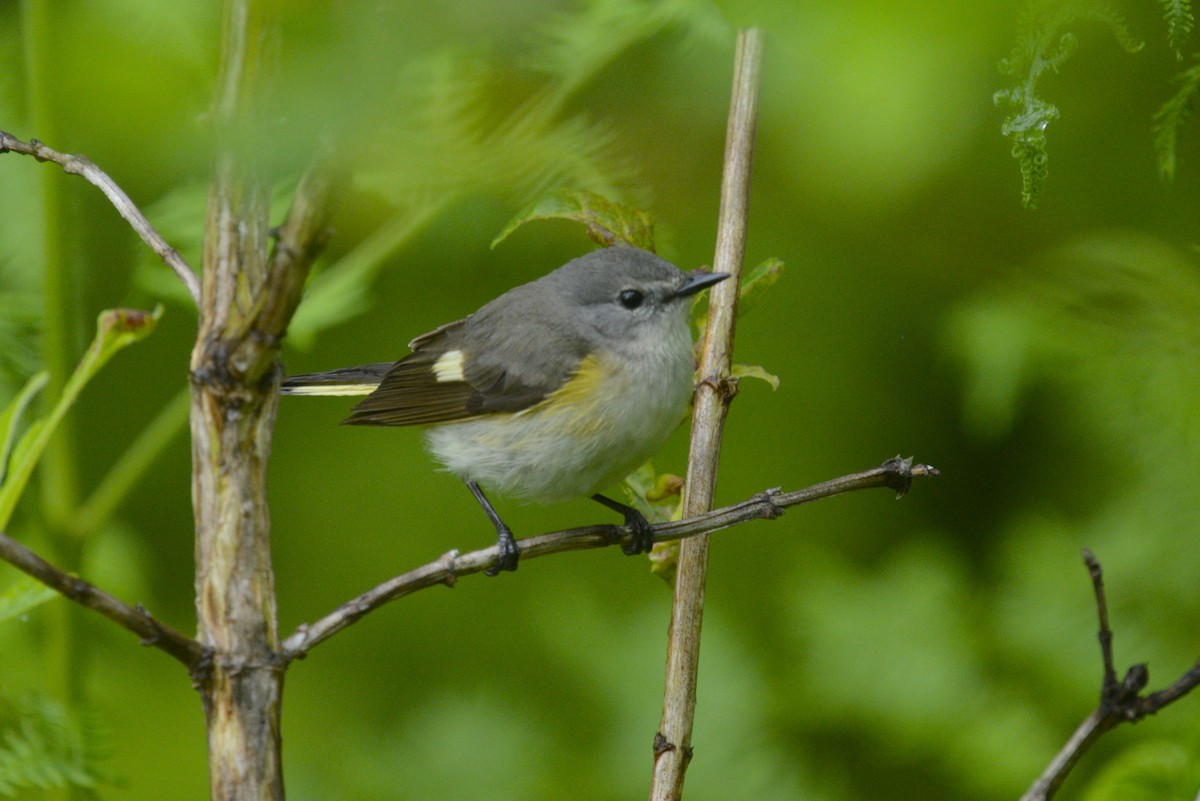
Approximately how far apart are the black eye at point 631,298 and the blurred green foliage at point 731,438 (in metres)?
0.18

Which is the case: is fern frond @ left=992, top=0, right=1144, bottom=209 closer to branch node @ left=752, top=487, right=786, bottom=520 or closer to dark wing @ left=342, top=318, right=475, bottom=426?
branch node @ left=752, top=487, right=786, bottom=520

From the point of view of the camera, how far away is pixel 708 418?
1425 mm

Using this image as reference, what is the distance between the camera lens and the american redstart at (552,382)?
1.91 m

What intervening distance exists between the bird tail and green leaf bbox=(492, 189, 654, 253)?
0.87 m

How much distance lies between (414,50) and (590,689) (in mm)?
1546

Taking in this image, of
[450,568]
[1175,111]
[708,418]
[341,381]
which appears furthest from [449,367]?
[1175,111]

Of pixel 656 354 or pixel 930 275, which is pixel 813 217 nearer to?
pixel 930 275

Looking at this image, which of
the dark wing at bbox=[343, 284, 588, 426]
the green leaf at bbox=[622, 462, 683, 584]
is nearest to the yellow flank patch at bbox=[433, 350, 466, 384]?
the dark wing at bbox=[343, 284, 588, 426]

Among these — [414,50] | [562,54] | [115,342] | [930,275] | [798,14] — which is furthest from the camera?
[930,275]

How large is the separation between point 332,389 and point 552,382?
438 mm

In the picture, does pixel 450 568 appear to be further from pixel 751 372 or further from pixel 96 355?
pixel 751 372

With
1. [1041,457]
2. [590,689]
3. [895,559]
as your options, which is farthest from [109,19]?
[1041,457]

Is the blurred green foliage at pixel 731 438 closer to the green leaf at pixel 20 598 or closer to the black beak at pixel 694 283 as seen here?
the black beak at pixel 694 283

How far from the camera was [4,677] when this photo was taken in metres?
1.80
